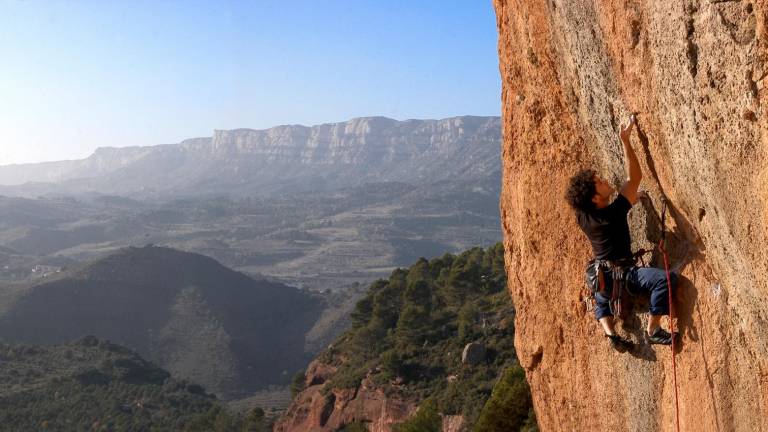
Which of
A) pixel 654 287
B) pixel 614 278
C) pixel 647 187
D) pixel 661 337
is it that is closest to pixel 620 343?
pixel 661 337

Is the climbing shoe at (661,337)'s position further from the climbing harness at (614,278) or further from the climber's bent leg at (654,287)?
the climbing harness at (614,278)

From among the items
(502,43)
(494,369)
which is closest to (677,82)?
(502,43)

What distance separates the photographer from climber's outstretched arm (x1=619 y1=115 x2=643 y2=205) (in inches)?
237

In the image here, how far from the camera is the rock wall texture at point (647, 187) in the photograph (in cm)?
474

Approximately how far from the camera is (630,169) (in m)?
6.30

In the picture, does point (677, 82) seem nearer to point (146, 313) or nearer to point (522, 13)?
point (522, 13)

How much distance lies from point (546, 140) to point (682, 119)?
9.40 feet

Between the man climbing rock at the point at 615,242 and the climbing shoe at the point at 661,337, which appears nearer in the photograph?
the man climbing rock at the point at 615,242

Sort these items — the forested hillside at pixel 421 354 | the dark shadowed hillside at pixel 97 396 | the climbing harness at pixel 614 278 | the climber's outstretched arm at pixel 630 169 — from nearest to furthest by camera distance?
the climber's outstretched arm at pixel 630 169 < the climbing harness at pixel 614 278 < the forested hillside at pixel 421 354 < the dark shadowed hillside at pixel 97 396

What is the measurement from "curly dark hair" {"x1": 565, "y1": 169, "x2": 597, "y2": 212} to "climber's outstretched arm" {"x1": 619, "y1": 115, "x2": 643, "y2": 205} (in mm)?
296

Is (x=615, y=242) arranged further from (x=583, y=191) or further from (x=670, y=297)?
(x=670, y=297)

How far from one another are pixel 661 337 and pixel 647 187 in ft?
4.49

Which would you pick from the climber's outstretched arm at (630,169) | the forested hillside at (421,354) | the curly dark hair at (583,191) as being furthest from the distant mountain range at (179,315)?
the climber's outstretched arm at (630,169)

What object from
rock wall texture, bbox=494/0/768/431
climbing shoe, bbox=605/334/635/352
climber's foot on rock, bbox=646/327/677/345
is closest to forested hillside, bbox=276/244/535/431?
rock wall texture, bbox=494/0/768/431
